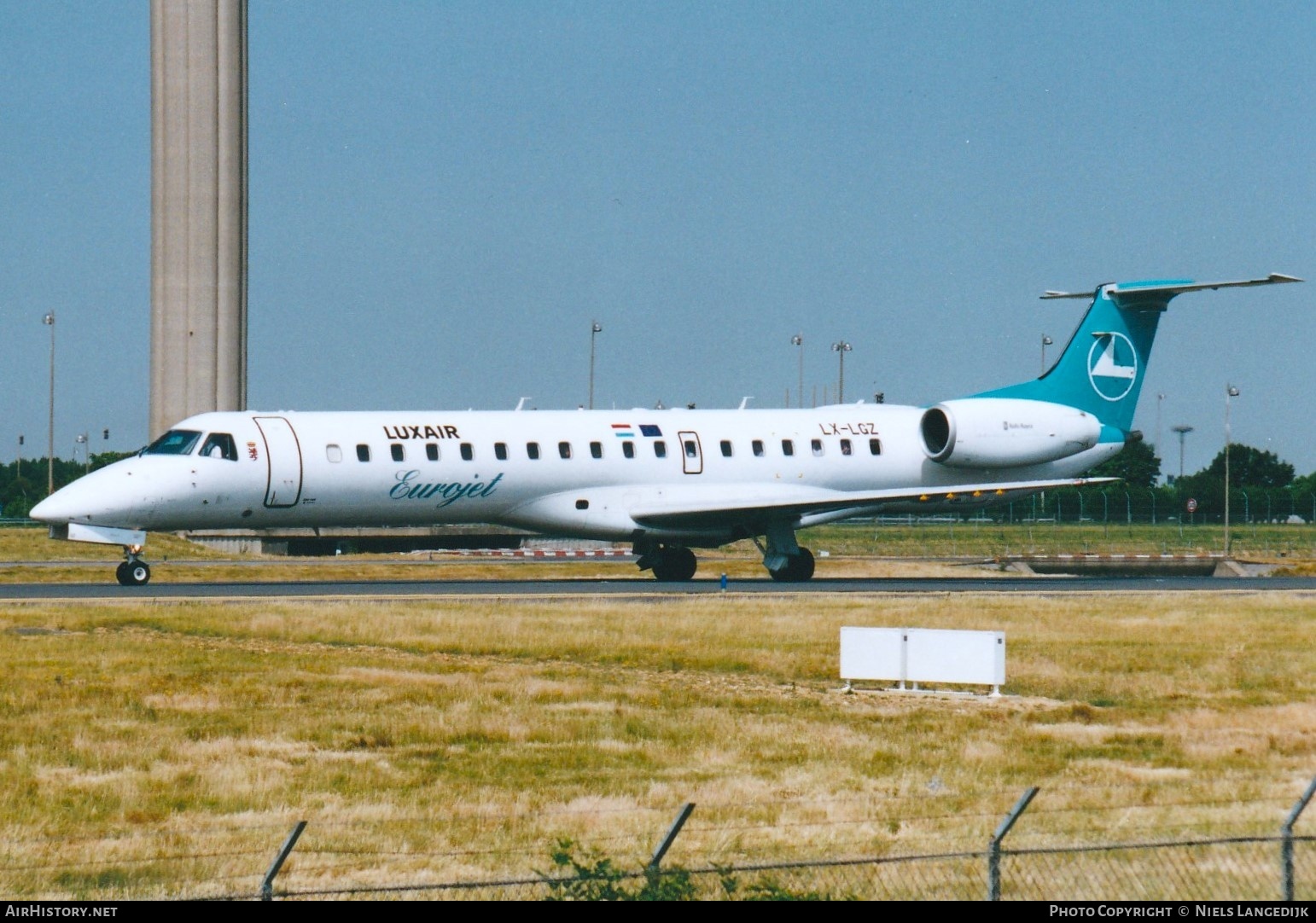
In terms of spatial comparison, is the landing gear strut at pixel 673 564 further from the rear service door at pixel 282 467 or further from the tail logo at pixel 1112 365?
the tail logo at pixel 1112 365

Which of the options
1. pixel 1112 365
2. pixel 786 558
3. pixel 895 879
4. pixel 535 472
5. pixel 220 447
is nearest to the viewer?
pixel 895 879

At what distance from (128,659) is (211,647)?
188 centimetres

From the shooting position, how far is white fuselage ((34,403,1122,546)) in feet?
118

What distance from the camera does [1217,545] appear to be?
73188 millimetres

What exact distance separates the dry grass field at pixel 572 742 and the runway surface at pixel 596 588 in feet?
15.2

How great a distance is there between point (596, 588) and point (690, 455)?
161 inches

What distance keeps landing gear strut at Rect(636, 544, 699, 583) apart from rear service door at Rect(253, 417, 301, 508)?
9282mm

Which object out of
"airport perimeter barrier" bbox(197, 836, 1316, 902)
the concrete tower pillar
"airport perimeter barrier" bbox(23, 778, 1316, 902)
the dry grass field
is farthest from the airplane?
Answer: the concrete tower pillar

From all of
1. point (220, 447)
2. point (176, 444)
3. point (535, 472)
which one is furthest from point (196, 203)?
point (220, 447)

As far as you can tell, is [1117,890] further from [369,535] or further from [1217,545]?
[1217,545]

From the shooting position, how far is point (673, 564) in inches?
1658

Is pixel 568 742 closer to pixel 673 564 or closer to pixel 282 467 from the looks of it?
pixel 282 467

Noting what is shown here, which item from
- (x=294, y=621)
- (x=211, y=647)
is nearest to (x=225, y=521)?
(x=294, y=621)

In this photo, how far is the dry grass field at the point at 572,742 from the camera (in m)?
13.8
